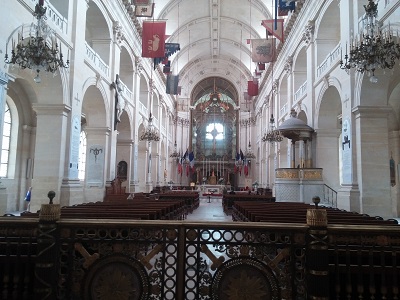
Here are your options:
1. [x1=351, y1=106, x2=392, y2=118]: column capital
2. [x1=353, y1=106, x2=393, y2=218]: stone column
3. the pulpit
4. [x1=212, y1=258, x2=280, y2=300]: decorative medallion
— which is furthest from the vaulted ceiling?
[x1=212, y1=258, x2=280, y2=300]: decorative medallion

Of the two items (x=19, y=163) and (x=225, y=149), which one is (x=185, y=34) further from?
(x=19, y=163)

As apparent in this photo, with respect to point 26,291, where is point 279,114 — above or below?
above

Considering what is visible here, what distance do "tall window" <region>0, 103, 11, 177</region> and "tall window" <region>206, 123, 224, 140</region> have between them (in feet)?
88.1

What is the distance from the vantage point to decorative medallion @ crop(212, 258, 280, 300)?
2.75m

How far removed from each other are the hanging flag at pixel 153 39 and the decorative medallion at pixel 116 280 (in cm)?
1423

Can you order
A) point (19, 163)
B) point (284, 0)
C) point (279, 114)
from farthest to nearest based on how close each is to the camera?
point (279, 114)
point (284, 0)
point (19, 163)

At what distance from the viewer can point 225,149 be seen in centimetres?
3822

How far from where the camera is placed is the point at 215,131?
3850 centimetres

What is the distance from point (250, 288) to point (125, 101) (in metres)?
15.2

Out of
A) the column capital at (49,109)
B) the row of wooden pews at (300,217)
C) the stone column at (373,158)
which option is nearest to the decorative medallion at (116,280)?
the row of wooden pews at (300,217)

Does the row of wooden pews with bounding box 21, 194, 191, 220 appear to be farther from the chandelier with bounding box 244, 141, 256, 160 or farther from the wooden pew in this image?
the chandelier with bounding box 244, 141, 256, 160

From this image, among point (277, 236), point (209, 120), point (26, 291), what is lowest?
point (26, 291)

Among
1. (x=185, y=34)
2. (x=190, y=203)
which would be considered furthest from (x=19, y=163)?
(x=185, y=34)

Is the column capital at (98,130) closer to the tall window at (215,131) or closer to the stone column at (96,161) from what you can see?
the stone column at (96,161)
